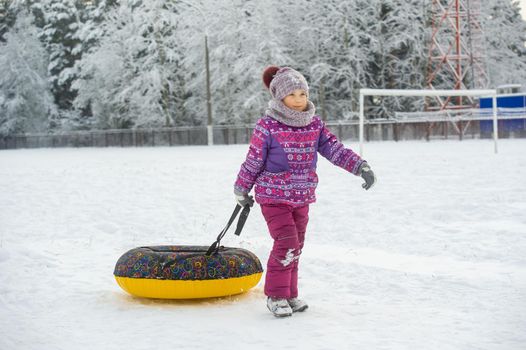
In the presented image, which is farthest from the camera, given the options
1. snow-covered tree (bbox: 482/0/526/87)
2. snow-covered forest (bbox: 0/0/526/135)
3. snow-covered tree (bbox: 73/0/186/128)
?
snow-covered tree (bbox: 482/0/526/87)

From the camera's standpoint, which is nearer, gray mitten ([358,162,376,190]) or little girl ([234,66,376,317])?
little girl ([234,66,376,317])

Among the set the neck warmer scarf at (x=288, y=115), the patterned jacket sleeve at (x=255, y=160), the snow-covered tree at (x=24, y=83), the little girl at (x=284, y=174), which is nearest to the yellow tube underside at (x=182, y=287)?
the little girl at (x=284, y=174)

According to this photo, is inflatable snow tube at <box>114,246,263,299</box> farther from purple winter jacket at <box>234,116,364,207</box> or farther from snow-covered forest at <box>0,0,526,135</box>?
snow-covered forest at <box>0,0,526,135</box>

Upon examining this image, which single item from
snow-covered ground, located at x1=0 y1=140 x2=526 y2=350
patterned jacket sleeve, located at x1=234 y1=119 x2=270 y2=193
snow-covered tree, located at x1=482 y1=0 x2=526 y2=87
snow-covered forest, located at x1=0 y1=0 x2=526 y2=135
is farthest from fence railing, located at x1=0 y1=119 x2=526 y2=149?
patterned jacket sleeve, located at x1=234 y1=119 x2=270 y2=193

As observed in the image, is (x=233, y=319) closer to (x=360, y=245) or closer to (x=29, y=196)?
(x=360, y=245)

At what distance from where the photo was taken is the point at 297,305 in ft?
17.3

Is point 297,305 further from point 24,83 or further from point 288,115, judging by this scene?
point 24,83

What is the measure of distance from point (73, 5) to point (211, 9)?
13.8m

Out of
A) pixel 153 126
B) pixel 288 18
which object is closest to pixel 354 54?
pixel 288 18

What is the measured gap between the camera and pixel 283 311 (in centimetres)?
505

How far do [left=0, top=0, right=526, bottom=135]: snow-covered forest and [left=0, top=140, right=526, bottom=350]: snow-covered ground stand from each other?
1046 inches

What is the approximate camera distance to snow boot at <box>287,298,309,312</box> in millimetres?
5250

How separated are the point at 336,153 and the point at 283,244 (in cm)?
77

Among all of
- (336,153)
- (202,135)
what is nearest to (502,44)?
(202,135)
